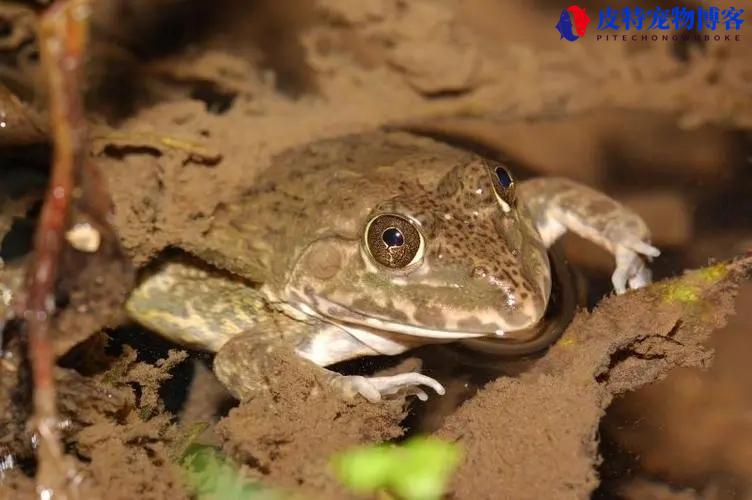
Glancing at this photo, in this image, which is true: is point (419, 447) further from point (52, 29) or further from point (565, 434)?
point (52, 29)

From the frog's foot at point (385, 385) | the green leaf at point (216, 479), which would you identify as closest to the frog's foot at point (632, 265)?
the frog's foot at point (385, 385)

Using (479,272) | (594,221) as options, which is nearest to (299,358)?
(479,272)

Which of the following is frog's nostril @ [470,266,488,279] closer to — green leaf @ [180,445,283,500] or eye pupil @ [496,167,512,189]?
eye pupil @ [496,167,512,189]

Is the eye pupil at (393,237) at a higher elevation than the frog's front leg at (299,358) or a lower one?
higher

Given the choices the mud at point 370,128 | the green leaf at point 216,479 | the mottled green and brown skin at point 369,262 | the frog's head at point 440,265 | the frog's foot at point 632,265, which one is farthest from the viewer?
the frog's foot at point 632,265

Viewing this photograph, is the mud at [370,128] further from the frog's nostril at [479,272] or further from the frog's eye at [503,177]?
the frog's eye at [503,177]
